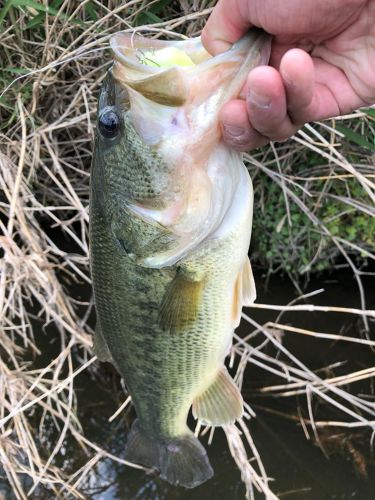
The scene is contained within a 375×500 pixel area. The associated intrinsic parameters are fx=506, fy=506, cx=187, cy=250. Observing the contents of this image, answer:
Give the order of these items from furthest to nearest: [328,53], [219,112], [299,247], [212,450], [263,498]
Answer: [299,247]
[212,450]
[263,498]
[328,53]
[219,112]

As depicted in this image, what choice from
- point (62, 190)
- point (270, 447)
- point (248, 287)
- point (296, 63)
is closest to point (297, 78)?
point (296, 63)

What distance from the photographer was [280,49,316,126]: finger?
98cm

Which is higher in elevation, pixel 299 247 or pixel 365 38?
pixel 365 38

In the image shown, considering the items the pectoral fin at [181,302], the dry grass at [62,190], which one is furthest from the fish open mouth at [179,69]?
the dry grass at [62,190]

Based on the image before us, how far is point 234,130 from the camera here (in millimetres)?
1096

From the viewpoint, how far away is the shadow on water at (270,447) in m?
2.49

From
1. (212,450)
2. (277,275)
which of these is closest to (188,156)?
(212,450)

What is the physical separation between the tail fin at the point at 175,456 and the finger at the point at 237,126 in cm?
103

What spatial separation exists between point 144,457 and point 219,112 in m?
1.19

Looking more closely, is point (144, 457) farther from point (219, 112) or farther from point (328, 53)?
point (328, 53)

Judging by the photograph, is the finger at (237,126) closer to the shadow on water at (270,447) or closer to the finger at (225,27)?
the finger at (225,27)

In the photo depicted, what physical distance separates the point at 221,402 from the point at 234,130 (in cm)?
87

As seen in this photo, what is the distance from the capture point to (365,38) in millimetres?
1293

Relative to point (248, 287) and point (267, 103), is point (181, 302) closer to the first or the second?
point (248, 287)
